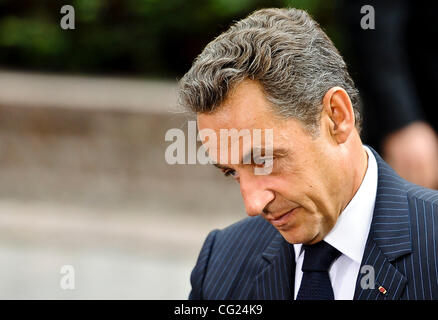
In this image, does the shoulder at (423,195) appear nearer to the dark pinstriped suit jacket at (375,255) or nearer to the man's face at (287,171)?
the dark pinstriped suit jacket at (375,255)

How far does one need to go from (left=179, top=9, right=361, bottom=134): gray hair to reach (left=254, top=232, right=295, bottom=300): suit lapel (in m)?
0.41

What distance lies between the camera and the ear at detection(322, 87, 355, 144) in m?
2.05

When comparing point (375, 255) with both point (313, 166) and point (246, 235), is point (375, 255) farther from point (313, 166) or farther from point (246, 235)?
point (246, 235)

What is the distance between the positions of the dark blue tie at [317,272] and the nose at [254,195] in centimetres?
21

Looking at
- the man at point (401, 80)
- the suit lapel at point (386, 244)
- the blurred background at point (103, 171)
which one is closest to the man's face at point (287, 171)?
the suit lapel at point (386, 244)

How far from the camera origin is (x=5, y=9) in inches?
313

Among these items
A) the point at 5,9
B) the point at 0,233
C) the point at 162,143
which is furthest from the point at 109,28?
the point at 0,233

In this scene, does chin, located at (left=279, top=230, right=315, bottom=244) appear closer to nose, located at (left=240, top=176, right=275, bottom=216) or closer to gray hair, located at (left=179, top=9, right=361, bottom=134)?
nose, located at (left=240, top=176, right=275, bottom=216)

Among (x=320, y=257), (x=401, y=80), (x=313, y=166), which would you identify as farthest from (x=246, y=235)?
(x=401, y=80)

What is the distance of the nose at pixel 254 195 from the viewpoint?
2027 mm

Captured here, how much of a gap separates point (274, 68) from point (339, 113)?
0.68ft

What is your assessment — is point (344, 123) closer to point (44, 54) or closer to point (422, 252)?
point (422, 252)

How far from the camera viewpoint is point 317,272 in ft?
6.95

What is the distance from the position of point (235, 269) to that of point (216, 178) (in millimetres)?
3821
